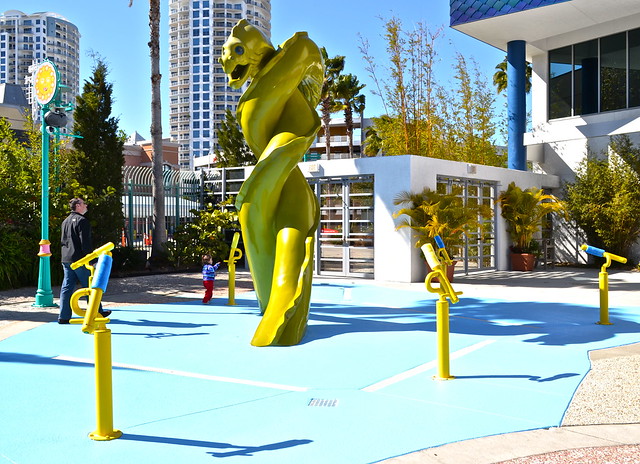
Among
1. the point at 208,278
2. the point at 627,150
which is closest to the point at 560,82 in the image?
the point at 627,150

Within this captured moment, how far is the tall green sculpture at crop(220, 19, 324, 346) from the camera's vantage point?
7.31 metres

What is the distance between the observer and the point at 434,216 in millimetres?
13727

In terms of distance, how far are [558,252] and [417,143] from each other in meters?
5.97

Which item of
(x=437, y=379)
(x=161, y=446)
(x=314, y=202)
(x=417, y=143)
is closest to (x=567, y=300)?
(x=314, y=202)

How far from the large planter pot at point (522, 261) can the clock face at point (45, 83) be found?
12.8 meters

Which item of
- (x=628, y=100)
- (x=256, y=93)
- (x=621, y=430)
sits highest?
(x=628, y=100)

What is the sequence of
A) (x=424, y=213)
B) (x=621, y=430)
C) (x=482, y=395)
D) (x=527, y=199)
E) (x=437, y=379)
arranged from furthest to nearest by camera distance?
(x=527, y=199) → (x=424, y=213) → (x=437, y=379) → (x=482, y=395) → (x=621, y=430)

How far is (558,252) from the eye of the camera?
67.5ft

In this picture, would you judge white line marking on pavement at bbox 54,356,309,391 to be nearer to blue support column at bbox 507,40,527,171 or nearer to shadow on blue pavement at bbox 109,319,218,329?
shadow on blue pavement at bbox 109,319,218,329

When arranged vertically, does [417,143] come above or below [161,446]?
above

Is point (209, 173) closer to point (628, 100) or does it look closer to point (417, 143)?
point (417, 143)

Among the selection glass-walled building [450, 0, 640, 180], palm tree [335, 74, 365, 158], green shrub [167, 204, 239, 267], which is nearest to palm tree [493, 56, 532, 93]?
palm tree [335, 74, 365, 158]

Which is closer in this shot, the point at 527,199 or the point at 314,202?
the point at 314,202

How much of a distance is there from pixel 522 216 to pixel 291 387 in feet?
44.4
